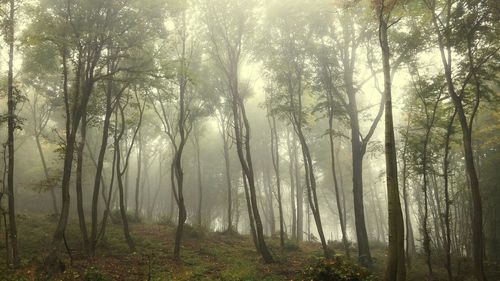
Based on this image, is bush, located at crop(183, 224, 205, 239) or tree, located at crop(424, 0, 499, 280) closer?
tree, located at crop(424, 0, 499, 280)

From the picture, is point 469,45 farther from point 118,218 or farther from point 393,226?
point 118,218

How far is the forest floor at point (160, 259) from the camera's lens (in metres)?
13.0

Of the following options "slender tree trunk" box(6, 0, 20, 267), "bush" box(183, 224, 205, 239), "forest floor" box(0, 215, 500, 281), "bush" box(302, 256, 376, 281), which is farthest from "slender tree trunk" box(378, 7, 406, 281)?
"bush" box(183, 224, 205, 239)

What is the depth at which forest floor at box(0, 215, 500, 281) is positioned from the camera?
13.0 metres

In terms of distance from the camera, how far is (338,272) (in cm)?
1080

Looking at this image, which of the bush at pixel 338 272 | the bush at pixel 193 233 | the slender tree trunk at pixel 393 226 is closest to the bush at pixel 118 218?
the bush at pixel 193 233

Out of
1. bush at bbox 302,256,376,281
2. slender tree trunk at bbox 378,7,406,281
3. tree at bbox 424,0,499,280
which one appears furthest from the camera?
tree at bbox 424,0,499,280

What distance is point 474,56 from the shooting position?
1439 cm

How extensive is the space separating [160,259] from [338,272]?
8.53 m

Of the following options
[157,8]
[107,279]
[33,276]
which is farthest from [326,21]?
[33,276]

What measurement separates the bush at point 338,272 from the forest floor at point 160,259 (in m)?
0.56

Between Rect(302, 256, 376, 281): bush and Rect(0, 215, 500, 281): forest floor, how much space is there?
557 millimetres

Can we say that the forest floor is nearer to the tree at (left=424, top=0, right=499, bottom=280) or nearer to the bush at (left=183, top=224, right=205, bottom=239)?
the bush at (left=183, top=224, right=205, bottom=239)

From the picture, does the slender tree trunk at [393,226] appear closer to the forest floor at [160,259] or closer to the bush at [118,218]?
the forest floor at [160,259]
